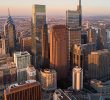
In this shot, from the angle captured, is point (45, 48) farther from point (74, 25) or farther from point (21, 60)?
point (74, 25)

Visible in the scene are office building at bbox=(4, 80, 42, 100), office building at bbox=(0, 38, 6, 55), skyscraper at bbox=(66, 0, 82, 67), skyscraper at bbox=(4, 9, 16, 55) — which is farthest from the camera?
skyscraper at bbox=(4, 9, 16, 55)

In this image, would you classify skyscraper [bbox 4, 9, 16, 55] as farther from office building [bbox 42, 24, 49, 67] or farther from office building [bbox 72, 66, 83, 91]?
office building [bbox 72, 66, 83, 91]

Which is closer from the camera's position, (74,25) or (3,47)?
(3,47)

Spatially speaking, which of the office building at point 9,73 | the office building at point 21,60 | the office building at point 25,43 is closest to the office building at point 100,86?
the office building at point 21,60

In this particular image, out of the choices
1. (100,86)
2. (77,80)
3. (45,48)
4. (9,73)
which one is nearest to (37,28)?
(45,48)

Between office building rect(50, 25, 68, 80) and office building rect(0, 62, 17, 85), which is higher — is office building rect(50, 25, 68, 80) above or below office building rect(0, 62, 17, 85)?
above

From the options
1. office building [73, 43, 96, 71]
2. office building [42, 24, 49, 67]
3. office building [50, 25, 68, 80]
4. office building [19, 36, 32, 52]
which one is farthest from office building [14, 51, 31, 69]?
office building [19, 36, 32, 52]

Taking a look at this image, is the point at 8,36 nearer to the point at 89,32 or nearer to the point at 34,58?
the point at 34,58
